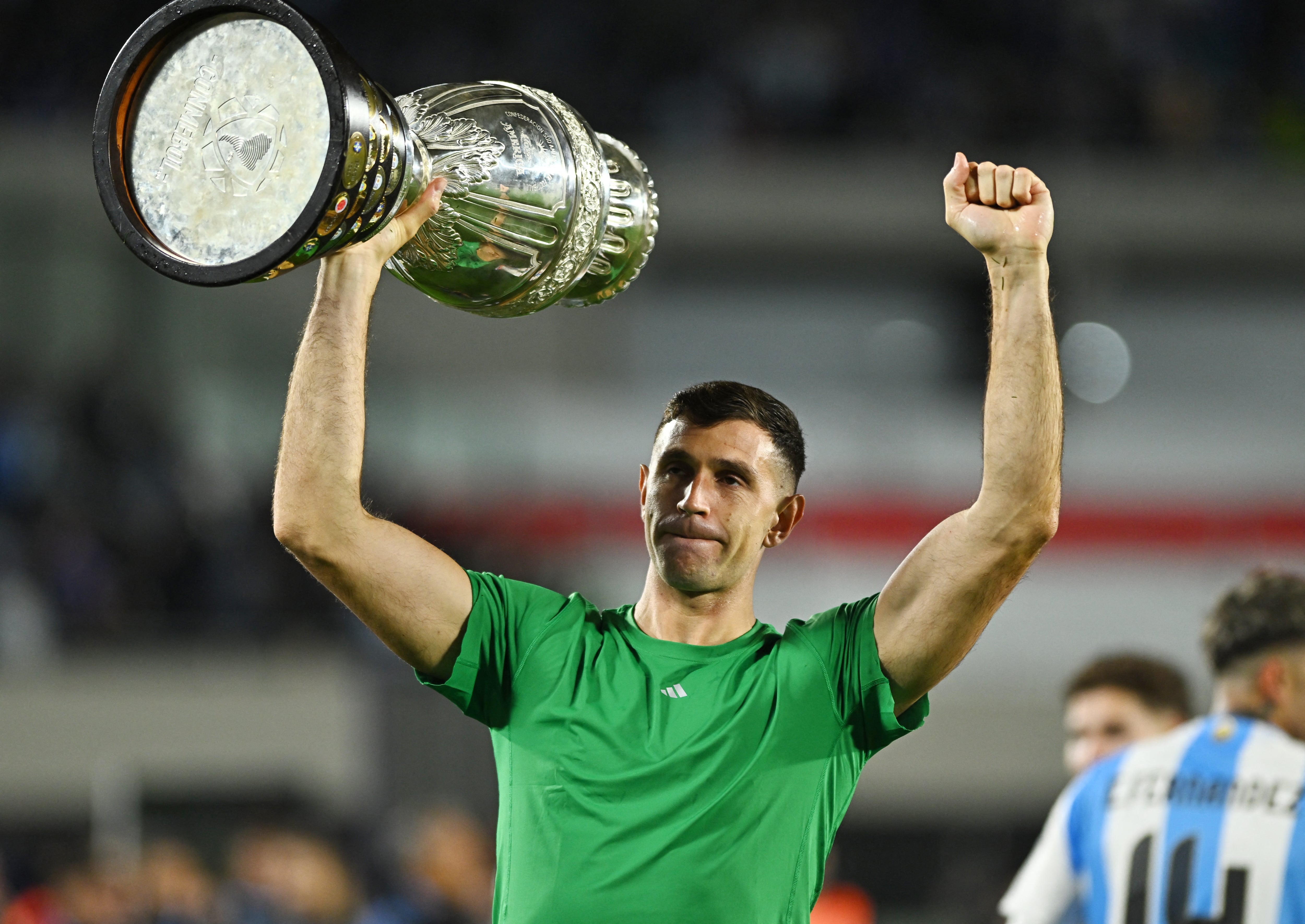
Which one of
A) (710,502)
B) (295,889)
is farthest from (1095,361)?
(710,502)

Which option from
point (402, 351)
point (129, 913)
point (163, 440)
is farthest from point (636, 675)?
point (402, 351)

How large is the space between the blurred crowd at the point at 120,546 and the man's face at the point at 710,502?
298 inches

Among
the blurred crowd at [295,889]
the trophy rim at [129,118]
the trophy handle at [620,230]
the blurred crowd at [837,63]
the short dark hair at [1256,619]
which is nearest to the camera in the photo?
the trophy rim at [129,118]

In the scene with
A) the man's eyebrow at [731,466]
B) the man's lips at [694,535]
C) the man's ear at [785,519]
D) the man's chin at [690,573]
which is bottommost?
the man's chin at [690,573]

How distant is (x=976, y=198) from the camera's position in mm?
2689

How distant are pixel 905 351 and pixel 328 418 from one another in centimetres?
1235

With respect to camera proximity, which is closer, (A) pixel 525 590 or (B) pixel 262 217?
(B) pixel 262 217

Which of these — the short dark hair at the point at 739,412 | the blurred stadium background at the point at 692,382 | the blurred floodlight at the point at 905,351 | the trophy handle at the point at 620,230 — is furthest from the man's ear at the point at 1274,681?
the blurred floodlight at the point at 905,351

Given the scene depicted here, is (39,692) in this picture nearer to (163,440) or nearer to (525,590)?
(163,440)

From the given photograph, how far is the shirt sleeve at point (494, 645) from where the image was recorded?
267 cm

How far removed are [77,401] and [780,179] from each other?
602 cm

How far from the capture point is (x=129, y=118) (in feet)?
8.04

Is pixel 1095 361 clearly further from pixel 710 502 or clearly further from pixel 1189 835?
pixel 710 502

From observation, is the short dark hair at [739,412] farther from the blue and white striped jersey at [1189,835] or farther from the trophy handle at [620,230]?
the blue and white striped jersey at [1189,835]
